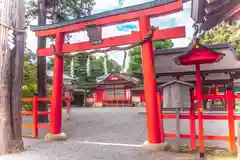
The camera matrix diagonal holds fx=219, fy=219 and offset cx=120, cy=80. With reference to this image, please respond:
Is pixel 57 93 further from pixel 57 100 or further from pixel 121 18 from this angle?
pixel 121 18

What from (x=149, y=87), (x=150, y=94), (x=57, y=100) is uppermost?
(x=149, y=87)

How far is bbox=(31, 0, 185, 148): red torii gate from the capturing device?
16.8 feet

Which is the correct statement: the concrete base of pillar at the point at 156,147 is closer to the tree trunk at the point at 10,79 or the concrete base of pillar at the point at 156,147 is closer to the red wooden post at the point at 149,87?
the red wooden post at the point at 149,87

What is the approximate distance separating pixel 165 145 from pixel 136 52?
2734 centimetres

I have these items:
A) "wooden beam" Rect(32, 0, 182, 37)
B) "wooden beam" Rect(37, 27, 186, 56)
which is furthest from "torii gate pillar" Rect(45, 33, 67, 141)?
"wooden beam" Rect(32, 0, 182, 37)

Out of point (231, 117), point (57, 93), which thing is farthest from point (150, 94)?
point (57, 93)

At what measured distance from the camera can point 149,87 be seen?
205 inches

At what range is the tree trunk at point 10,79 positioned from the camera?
4.96m

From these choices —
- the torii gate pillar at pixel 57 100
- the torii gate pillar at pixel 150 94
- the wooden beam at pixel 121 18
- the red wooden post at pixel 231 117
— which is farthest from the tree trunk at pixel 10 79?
the red wooden post at pixel 231 117

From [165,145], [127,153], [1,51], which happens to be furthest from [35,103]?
[165,145]

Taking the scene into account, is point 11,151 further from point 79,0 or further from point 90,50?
point 79,0

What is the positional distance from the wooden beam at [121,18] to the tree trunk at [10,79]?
149cm

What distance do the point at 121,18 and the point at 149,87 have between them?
196 cm

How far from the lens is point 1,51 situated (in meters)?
4.96
